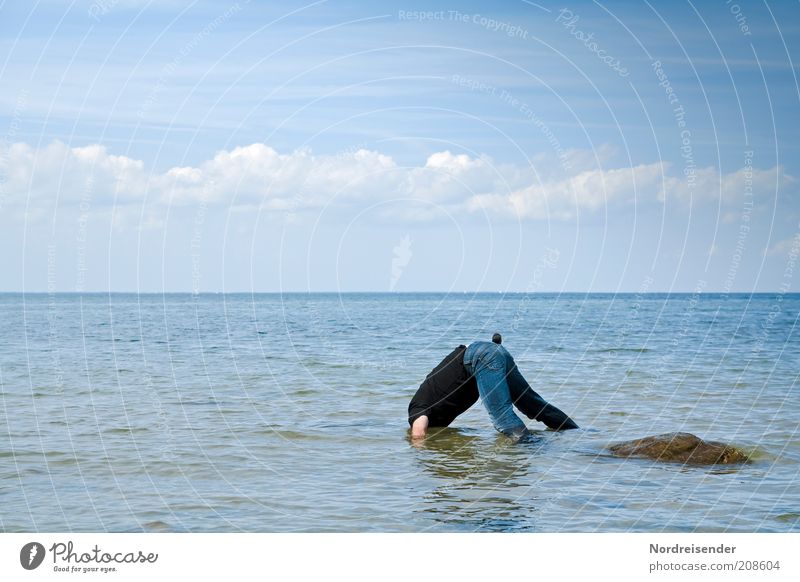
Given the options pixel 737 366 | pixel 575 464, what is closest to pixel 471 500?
pixel 575 464

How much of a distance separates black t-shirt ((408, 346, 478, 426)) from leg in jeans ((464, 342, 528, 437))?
0.23 m

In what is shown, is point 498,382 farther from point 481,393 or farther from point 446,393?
point 446,393

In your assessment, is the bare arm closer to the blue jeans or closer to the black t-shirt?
the black t-shirt

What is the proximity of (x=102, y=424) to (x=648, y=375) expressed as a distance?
49.0 feet

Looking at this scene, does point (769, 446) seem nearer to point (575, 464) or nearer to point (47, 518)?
point (575, 464)

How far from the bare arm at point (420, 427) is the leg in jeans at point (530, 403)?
1.56m

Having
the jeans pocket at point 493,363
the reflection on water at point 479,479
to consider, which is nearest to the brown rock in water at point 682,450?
the reflection on water at point 479,479

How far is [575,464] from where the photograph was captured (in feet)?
44.0

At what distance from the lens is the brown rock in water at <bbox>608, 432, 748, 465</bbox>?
44.2 ft

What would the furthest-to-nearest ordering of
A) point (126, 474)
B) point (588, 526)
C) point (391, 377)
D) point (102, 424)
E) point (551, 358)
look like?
1. point (551, 358)
2. point (391, 377)
3. point (102, 424)
4. point (126, 474)
5. point (588, 526)

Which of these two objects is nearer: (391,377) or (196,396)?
(196,396)
